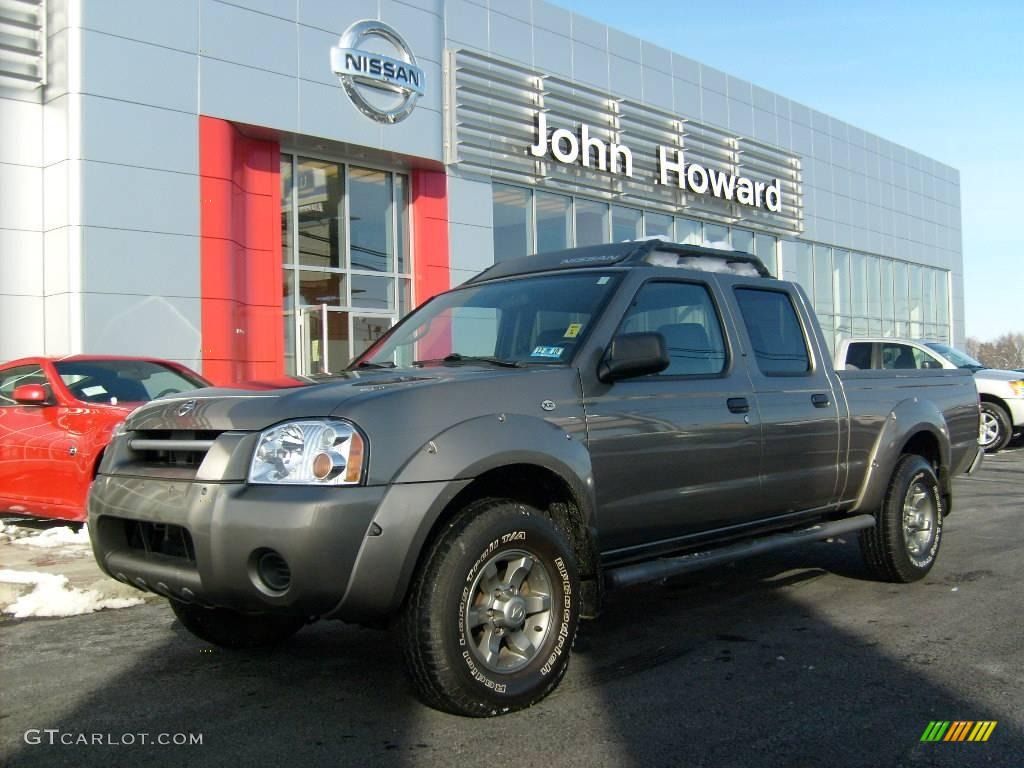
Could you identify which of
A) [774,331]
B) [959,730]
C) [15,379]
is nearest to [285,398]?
[959,730]

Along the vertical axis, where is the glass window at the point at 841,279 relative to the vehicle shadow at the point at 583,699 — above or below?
above

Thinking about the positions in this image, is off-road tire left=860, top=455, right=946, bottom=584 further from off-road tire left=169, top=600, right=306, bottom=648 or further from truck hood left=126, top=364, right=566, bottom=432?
off-road tire left=169, top=600, right=306, bottom=648

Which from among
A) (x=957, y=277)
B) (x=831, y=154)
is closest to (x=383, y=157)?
(x=831, y=154)

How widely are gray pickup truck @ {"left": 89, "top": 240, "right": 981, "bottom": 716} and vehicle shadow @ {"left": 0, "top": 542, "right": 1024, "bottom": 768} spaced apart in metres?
0.23

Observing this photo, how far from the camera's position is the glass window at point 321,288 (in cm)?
1709

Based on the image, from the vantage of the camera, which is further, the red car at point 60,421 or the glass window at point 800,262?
the glass window at point 800,262

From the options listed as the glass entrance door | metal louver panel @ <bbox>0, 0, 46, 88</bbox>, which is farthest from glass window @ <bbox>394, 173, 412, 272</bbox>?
metal louver panel @ <bbox>0, 0, 46, 88</bbox>

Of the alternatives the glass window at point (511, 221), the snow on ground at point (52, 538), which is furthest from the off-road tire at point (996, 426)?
the snow on ground at point (52, 538)

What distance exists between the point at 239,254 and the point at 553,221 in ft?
25.0

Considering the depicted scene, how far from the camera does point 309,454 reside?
339 cm

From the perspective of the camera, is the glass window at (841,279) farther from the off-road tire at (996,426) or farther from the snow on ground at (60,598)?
the snow on ground at (60,598)

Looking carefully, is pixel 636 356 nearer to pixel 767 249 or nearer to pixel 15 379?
pixel 15 379

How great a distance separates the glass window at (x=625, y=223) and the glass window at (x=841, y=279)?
10.2 metres

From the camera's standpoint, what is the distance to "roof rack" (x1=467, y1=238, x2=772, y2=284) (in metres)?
4.95
